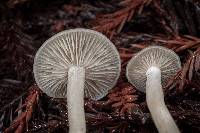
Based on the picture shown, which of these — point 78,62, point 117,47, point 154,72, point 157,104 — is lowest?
point 157,104

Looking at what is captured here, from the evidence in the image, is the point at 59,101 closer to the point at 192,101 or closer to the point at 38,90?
the point at 38,90

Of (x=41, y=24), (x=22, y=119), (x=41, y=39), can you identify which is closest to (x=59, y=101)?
(x=22, y=119)

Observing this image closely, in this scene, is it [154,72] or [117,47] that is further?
[117,47]

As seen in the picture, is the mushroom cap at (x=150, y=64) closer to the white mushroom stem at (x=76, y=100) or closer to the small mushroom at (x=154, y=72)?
the small mushroom at (x=154, y=72)

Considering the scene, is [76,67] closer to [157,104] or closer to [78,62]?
[78,62]

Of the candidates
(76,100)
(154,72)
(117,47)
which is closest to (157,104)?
(154,72)

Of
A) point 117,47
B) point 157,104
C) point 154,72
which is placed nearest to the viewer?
point 157,104
